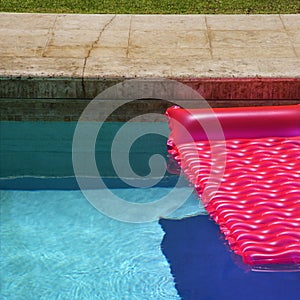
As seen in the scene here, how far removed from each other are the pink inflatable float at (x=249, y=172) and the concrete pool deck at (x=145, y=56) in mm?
670

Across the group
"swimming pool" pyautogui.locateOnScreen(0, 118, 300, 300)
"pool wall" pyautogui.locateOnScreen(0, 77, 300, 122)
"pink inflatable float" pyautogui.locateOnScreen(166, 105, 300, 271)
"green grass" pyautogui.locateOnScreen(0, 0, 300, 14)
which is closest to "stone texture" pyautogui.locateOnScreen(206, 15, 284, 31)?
"green grass" pyautogui.locateOnScreen(0, 0, 300, 14)

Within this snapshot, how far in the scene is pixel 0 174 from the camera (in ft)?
21.0

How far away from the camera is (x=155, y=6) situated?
26.7 feet

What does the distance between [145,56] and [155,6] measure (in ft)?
5.34

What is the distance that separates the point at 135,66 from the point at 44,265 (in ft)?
6.44

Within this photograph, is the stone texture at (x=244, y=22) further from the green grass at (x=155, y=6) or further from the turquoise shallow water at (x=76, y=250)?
the turquoise shallow water at (x=76, y=250)

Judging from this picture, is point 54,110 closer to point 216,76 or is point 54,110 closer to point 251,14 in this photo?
point 216,76

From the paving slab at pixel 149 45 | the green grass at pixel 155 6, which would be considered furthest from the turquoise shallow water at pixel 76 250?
the green grass at pixel 155 6

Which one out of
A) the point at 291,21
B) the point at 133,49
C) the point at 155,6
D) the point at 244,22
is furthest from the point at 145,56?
the point at 291,21

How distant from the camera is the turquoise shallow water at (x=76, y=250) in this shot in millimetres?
5133

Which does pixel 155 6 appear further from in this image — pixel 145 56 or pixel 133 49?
pixel 145 56

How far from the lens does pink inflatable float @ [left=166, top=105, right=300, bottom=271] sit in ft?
13.2

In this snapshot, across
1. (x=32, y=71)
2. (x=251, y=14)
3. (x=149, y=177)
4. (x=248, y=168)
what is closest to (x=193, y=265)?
(x=248, y=168)

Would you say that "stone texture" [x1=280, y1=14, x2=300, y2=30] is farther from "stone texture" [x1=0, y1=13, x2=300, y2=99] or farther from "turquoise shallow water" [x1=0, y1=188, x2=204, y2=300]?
"turquoise shallow water" [x1=0, y1=188, x2=204, y2=300]
